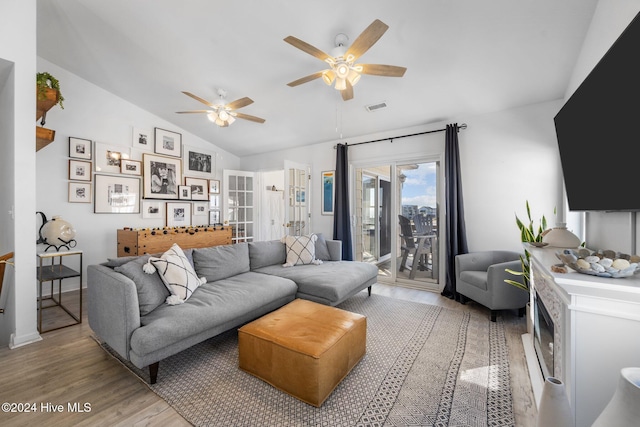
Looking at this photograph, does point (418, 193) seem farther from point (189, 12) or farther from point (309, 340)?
point (189, 12)

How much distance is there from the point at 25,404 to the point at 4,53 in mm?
2691

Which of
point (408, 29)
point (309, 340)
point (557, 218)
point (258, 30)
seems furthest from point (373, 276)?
point (258, 30)

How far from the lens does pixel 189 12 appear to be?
2506 millimetres

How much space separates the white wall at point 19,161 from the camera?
2236 millimetres

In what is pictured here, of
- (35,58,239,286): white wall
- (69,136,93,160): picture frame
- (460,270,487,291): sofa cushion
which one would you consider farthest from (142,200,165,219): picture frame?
(460,270,487,291): sofa cushion

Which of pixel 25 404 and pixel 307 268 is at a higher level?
pixel 307 268

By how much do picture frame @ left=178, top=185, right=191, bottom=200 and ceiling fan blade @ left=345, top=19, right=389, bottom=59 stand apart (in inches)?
163

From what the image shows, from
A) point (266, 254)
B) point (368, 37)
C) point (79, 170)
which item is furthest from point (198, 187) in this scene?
point (368, 37)

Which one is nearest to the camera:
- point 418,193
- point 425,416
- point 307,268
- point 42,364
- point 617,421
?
point 617,421

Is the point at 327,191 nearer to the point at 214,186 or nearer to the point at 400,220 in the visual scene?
the point at 400,220

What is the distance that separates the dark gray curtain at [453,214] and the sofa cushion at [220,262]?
2.68m

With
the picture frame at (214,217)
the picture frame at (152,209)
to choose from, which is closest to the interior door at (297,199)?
the picture frame at (214,217)

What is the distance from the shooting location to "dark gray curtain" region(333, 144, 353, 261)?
4.55 metres

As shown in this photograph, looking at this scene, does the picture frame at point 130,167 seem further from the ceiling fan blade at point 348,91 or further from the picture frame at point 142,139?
the ceiling fan blade at point 348,91
